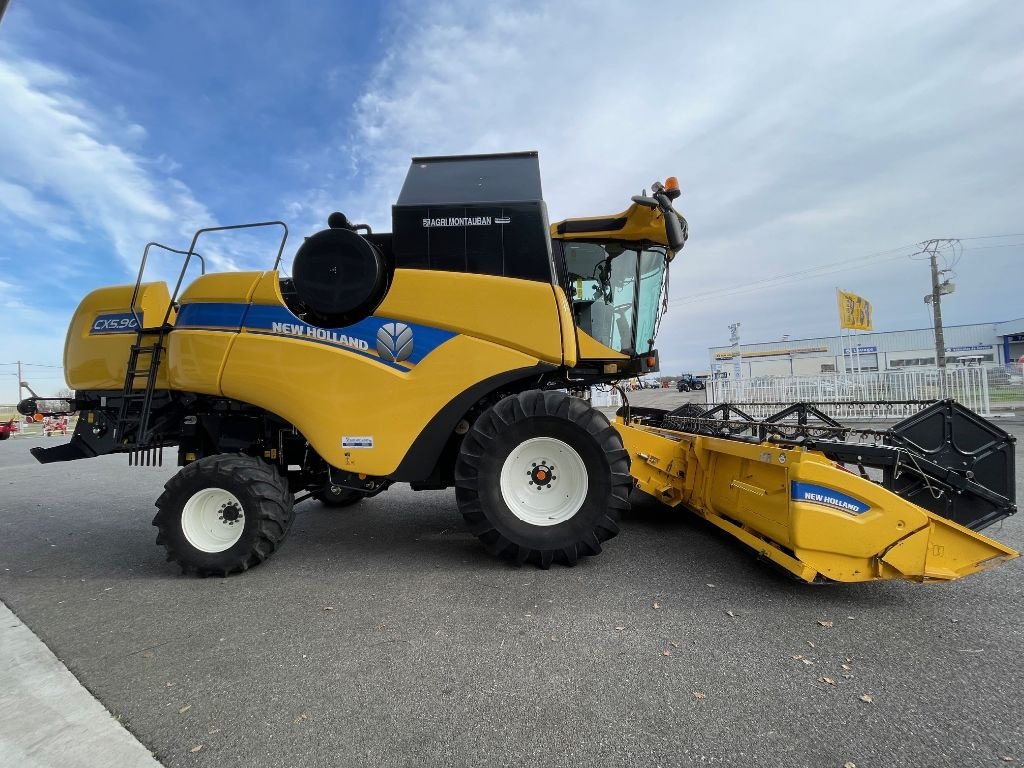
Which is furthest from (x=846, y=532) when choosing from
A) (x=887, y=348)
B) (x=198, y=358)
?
(x=887, y=348)

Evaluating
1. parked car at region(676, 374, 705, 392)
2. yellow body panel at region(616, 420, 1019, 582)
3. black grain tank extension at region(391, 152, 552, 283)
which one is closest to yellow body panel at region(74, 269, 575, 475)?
black grain tank extension at region(391, 152, 552, 283)

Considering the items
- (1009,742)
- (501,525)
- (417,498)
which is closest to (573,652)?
(501,525)

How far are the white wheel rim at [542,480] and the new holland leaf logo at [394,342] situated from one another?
1.14 metres

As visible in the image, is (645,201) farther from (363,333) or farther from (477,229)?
(363,333)

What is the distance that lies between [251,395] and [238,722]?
256 centimetres

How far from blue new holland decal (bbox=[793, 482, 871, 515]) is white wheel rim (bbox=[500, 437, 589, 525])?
145 cm

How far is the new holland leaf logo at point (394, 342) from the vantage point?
3895 mm

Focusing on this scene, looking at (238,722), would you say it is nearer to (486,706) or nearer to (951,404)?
(486,706)

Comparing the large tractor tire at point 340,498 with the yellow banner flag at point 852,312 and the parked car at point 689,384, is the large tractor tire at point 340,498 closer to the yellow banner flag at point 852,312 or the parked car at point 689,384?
the yellow banner flag at point 852,312

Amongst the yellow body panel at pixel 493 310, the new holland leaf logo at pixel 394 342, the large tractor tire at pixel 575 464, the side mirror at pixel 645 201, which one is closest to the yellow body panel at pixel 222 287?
the new holland leaf logo at pixel 394 342

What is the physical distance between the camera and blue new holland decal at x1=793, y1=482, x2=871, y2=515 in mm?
2922

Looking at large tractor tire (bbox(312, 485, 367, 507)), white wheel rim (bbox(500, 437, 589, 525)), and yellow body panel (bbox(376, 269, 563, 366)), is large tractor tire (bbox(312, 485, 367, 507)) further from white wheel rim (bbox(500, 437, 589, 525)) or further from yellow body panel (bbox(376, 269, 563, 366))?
yellow body panel (bbox(376, 269, 563, 366))

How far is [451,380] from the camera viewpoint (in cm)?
386

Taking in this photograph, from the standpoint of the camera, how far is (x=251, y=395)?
410 centimetres
